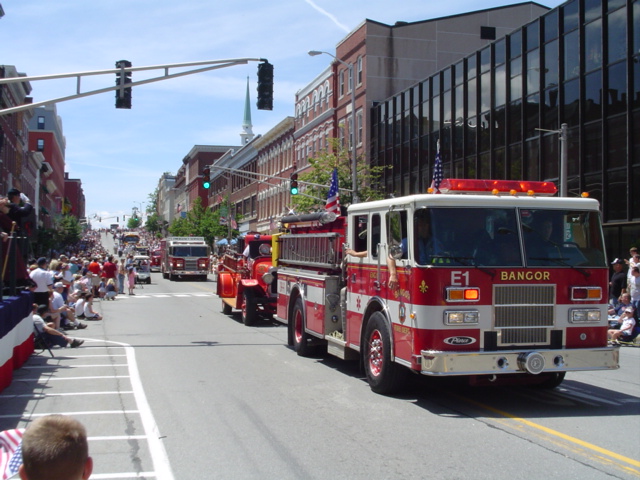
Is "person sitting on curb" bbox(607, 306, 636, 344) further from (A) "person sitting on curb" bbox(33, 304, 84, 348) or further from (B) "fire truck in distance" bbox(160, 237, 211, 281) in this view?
(B) "fire truck in distance" bbox(160, 237, 211, 281)

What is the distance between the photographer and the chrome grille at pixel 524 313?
8641 millimetres

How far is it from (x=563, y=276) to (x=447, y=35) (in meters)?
40.3

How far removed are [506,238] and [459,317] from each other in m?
1.22

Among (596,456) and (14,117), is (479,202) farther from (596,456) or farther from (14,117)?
(14,117)

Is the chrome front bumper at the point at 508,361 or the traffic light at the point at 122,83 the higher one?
the traffic light at the point at 122,83

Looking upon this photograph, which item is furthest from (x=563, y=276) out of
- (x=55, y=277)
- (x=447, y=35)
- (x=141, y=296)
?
(x=447, y=35)

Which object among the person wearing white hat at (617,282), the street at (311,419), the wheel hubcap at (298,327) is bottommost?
the street at (311,419)

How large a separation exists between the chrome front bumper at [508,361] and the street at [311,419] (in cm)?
55

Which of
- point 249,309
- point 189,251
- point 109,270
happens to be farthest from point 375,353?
point 189,251

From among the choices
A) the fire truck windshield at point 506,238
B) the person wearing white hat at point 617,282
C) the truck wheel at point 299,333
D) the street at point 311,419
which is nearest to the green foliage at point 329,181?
the person wearing white hat at point 617,282

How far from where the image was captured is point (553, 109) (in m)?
28.2

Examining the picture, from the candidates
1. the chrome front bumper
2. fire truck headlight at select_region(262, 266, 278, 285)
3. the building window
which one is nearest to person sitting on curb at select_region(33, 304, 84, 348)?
fire truck headlight at select_region(262, 266, 278, 285)

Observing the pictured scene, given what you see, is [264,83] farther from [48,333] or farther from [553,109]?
[553,109]

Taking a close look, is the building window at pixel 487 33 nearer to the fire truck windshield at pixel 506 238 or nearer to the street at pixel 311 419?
the street at pixel 311 419
